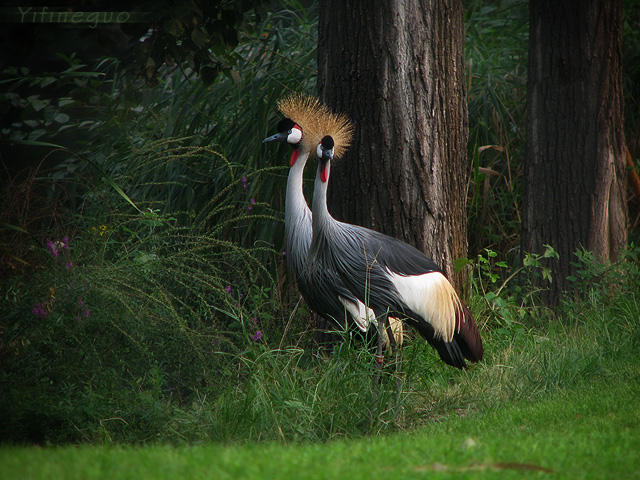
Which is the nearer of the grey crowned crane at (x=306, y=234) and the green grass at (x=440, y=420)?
the green grass at (x=440, y=420)

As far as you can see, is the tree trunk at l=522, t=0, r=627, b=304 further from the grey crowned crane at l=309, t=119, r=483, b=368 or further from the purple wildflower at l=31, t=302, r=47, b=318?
the purple wildflower at l=31, t=302, r=47, b=318

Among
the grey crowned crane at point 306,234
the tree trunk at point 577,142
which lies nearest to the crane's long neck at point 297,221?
the grey crowned crane at point 306,234

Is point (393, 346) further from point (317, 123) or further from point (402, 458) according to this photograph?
point (402, 458)

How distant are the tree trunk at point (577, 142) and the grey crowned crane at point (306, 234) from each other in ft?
7.07

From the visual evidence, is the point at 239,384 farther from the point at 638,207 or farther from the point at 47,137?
the point at 638,207

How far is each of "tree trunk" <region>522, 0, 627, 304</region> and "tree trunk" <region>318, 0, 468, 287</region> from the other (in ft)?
5.00

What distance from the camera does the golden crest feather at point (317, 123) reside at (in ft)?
15.1

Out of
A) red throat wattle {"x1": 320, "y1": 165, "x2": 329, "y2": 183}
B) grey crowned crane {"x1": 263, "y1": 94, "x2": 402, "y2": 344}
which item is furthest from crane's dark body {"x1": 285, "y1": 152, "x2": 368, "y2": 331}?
red throat wattle {"x1": 320, "y1": 165, "x2": 329, "y2": 183}

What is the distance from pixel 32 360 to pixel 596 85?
4954mm

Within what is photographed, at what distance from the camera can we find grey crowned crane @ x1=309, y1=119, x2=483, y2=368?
431cm

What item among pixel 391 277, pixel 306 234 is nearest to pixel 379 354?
pixel 391 277

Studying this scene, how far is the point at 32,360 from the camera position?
12.6 ft

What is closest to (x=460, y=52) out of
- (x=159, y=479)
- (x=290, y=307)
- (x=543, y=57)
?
(x=543, y=57)

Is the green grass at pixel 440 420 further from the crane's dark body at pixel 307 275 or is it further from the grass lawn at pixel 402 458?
the crane's dark body at pixel 307 275
